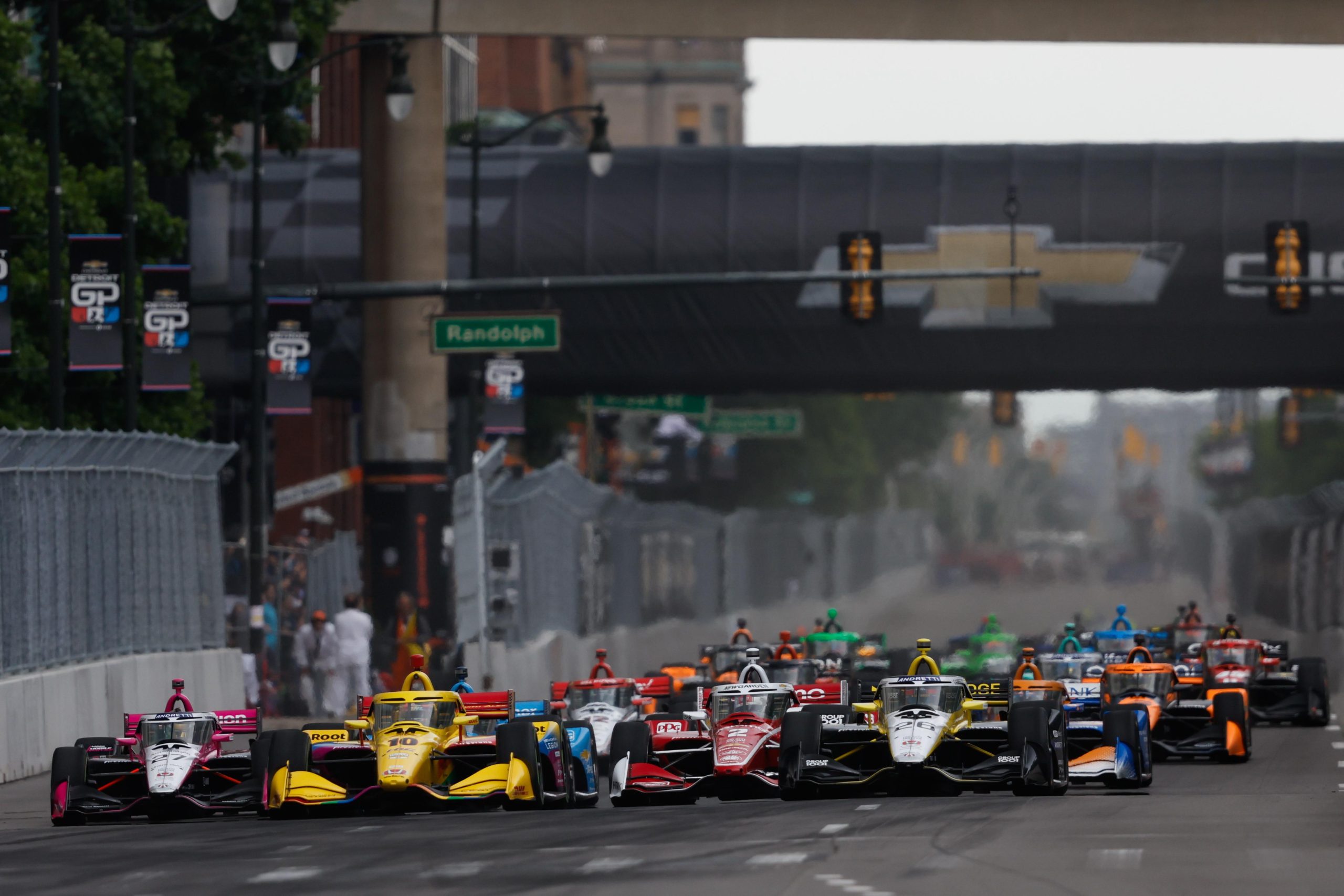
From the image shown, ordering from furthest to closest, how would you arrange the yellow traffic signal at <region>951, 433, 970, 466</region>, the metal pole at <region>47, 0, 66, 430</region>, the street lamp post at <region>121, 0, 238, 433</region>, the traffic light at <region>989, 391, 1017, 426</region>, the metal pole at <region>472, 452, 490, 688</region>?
the yellow traffic signal at <region>951, 433, 970, 466</region>, the traffic light at <region>989, 391, 1017, 426</region>, the metal pole at <region>472, 452, 490, 688</region>, the street lamp post at <region>121, 0, 238, 433</region>, the metal pole at <region>47, 0, 66, 430</region>

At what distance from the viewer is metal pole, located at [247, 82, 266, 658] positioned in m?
32.5

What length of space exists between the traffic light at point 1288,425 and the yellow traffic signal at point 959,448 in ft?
299

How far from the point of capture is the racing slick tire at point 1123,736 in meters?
20.9

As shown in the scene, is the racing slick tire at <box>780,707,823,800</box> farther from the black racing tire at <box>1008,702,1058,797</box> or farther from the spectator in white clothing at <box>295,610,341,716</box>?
the spectator in white clothing at <box>295,610,341,716</box>

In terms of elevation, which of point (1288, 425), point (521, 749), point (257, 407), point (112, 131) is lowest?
point (521, 749)

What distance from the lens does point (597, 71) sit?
15788 centimetres

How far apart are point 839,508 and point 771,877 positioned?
100839 mm

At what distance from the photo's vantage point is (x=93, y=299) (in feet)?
98.7

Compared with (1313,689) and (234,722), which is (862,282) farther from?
(234,722)

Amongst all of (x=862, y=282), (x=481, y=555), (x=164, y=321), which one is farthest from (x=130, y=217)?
(x=862, y=282)

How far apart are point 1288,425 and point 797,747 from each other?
6078 centimetres

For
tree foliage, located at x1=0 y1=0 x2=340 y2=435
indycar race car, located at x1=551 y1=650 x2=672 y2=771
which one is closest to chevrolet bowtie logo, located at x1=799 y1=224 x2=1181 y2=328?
tree foliage, located at x1=0 y1=0 x2=340 y2=435

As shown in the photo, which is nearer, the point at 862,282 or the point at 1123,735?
the point at 1123,735

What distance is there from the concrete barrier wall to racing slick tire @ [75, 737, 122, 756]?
138 inches
